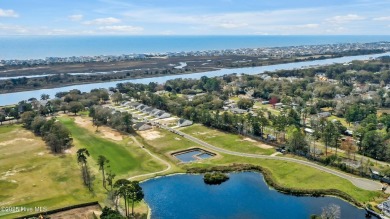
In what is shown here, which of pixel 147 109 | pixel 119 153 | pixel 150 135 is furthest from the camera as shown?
pixel 147 109

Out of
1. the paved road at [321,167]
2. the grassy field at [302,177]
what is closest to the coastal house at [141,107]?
the paved road at [321,167]

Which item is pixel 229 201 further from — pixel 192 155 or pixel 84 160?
pixel 84 160

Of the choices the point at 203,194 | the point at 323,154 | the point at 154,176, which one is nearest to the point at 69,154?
the point at 154,176

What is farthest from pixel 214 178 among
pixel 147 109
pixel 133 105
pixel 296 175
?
pixel 133 105

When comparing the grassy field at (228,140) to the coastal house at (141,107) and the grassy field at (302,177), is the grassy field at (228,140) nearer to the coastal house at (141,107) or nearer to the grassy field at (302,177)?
the grassy field at (302,177)

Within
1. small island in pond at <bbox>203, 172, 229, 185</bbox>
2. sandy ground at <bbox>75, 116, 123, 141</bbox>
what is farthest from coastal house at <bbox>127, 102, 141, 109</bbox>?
small island in pond at <bbox>203, 172, 229, 185</bbox>

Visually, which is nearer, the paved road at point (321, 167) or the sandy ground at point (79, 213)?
the sandy ground at point (79, 213)
